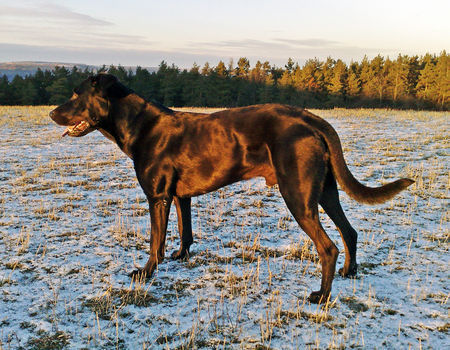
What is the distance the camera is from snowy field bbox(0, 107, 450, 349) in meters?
2.72

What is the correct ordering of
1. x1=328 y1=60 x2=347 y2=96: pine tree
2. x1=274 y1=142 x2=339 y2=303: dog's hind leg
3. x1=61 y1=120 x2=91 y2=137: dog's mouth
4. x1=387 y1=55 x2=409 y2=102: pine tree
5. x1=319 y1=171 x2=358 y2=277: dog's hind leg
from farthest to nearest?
x1=328 y1=60 x2=347 y2=96: pine tree → x1=387 y1=55 x2=409 y2=102: pine tree → x1=61 y1=120 x2=91 y2=137: dog's mouth → x1=319 y1=171 x2=358 y2=277: dog's hind leg → x1=274 y1=142 x2=339 y2=303: dog's hind leg

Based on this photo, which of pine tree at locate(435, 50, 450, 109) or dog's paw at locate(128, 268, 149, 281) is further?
pine tree at locate(435, 50, 450, 109)

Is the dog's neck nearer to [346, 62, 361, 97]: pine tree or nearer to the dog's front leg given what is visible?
the dog's front leg

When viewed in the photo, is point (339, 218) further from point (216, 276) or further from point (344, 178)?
point (216, 276)

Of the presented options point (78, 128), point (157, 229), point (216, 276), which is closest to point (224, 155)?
point (157, 229)

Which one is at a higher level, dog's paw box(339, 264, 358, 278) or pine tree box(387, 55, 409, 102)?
pine tree box(387, 55, 409, 102)

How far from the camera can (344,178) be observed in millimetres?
3199

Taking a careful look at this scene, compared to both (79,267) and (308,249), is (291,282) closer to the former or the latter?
(308,249)

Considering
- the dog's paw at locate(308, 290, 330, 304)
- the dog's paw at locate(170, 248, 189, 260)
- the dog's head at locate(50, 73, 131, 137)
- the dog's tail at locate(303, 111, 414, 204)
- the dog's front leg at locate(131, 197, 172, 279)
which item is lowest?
the dog's paw at locate(170, 248, 189, 260)

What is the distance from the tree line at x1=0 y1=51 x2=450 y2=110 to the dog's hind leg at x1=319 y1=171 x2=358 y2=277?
54.5m

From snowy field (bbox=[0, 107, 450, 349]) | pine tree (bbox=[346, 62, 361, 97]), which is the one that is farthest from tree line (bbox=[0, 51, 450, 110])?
snowy field (bbox=[0, 107, 450, 349])

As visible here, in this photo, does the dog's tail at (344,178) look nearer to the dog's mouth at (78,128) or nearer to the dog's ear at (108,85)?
the dog's ear at (108,85)

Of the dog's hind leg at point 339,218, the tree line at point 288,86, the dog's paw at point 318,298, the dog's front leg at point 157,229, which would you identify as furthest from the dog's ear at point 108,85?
the tree line at point 288,86

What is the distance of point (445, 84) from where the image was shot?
54.2 m
